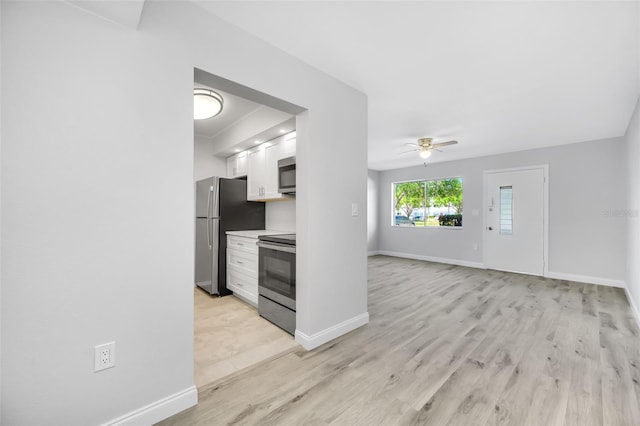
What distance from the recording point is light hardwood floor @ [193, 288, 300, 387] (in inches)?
82.7

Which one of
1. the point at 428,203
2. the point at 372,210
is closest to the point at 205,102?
the point at 372,210

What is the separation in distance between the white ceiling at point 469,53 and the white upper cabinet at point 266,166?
1.09 m

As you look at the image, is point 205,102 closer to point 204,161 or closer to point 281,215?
point 281,215

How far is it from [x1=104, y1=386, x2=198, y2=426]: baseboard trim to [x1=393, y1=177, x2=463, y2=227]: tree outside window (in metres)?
6.17

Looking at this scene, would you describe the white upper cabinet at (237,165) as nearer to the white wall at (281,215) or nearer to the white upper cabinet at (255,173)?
the white upper cabinet at (255,173)

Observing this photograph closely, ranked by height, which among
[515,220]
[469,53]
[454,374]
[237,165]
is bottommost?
[454,374]

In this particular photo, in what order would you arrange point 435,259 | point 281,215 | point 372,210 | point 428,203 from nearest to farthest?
point 281,215
point 435,259
point 428,203
point 372,210

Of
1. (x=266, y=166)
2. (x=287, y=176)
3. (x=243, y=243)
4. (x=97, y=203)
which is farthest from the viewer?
(x=266, y=166)

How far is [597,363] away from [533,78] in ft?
8.00

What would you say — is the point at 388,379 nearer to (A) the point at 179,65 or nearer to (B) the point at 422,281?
(A) the point at 179,65

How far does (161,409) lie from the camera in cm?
155

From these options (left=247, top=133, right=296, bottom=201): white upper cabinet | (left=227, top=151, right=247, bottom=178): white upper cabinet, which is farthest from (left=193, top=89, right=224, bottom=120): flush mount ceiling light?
(left=227, top=151, right=247, bottom=178): white upper cabinet

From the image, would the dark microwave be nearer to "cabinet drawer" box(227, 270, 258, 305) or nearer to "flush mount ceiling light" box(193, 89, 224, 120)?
"flush mount ceiling light" box(193, 89, 224, 120)

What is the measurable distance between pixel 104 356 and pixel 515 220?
6.31 m
